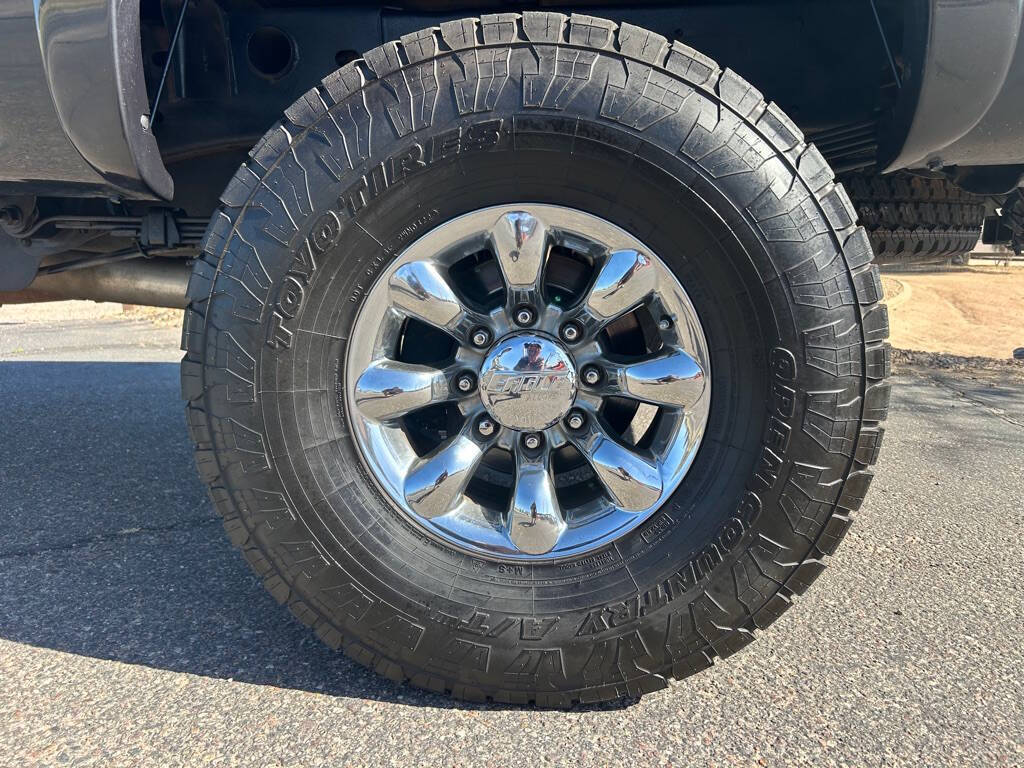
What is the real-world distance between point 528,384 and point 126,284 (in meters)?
1.82

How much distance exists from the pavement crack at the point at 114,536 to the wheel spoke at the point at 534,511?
139 centimetres

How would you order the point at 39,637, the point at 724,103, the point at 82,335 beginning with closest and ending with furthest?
the point at 724,103
the point at 39,637
the point at 82,335

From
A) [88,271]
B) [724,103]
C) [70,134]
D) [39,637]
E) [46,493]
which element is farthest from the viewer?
[46,493]

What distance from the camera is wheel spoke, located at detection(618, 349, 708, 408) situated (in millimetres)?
1472

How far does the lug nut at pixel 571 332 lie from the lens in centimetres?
153

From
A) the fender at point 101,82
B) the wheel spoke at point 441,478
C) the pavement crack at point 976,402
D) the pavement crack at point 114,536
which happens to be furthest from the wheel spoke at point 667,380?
the pavement crack at point 976,402

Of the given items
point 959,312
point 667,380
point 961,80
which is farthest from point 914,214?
point 959,312

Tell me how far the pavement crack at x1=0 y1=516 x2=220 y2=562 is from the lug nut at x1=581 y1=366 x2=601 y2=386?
1.57 meters

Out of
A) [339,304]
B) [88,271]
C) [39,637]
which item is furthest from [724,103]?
[88,271]

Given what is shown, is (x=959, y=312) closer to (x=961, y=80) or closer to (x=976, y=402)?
(x=976, y=402)

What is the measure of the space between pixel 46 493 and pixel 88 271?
0.89m

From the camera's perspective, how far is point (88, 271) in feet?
8.15

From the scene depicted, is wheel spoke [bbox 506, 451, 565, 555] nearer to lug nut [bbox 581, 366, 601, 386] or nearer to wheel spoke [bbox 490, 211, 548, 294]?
lug nut [bbox 581, 366, 601, 386]

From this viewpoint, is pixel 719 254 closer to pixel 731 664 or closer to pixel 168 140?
pixel 731 664
